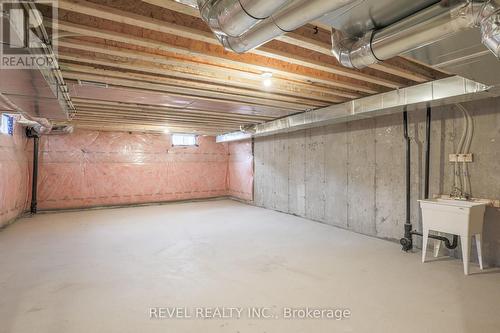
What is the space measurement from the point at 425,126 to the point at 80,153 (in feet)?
23.1

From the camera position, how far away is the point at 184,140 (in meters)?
8.09

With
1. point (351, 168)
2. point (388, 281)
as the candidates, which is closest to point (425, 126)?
point (351, 168)

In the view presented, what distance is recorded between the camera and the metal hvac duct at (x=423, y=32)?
1315 mm

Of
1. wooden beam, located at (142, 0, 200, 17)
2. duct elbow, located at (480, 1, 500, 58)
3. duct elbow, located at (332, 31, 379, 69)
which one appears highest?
wooden beam, located at (142, 0, 200, 17)

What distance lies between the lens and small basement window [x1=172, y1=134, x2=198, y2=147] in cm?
790

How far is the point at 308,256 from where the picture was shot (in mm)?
3320

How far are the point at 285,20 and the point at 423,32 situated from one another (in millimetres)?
782

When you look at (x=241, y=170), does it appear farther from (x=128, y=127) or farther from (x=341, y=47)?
(x=341, y=47)

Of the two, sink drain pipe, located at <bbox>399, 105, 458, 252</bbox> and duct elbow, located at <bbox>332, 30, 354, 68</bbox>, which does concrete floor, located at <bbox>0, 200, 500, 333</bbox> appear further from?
duct elbow, located at <bbox>332, 30, 354, 68</bbox>

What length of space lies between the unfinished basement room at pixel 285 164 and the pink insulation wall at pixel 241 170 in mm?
1625

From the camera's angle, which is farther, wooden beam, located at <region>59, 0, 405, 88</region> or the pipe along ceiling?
wooden beam, located at <region>59, 0, 405, 88</region>

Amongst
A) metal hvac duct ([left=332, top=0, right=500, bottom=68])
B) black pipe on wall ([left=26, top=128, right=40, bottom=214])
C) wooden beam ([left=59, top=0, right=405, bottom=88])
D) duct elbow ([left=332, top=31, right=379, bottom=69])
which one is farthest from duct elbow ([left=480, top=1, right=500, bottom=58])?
black pipe on wall ([left=26, top=128, right=40, bottom=214])

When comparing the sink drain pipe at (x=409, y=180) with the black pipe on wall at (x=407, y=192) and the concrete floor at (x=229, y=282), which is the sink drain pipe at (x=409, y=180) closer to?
the black pipe on wall at (x=407, y=192)

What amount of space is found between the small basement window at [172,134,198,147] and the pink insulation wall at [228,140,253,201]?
1.17m
